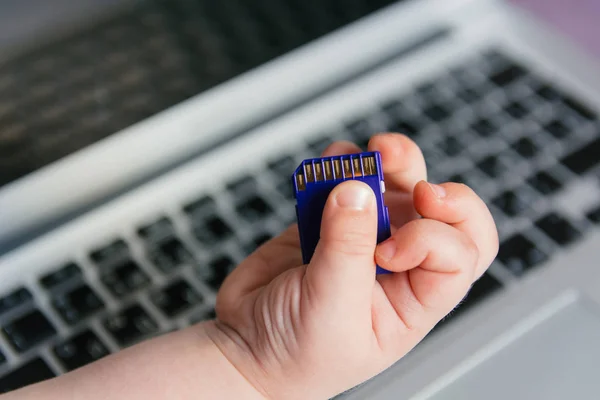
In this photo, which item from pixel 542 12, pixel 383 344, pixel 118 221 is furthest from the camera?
pixel 542 12

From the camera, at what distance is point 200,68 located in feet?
1.70

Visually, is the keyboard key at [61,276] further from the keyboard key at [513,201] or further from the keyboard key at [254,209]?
the keyboard key at [513,201]

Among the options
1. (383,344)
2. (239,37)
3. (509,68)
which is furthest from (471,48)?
(383,344)

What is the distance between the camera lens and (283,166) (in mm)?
510

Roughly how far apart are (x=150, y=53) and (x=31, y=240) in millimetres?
157

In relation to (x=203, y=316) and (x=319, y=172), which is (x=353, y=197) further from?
(x=203, y=316)

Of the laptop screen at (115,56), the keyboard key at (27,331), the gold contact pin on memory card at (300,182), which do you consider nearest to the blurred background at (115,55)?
the laptop screen at (115,56)

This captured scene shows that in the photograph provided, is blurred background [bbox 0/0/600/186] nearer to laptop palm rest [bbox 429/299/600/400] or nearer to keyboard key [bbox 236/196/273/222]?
keyboard key [bbox 236/196/273/222]

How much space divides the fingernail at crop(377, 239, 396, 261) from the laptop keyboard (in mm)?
116

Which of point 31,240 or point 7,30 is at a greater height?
point 7,30

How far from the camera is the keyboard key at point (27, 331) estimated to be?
420mm

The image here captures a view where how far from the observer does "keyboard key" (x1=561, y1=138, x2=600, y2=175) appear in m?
0.50

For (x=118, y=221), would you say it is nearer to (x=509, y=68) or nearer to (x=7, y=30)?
(x=7, y=30)

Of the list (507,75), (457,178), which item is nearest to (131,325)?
(457,178)
